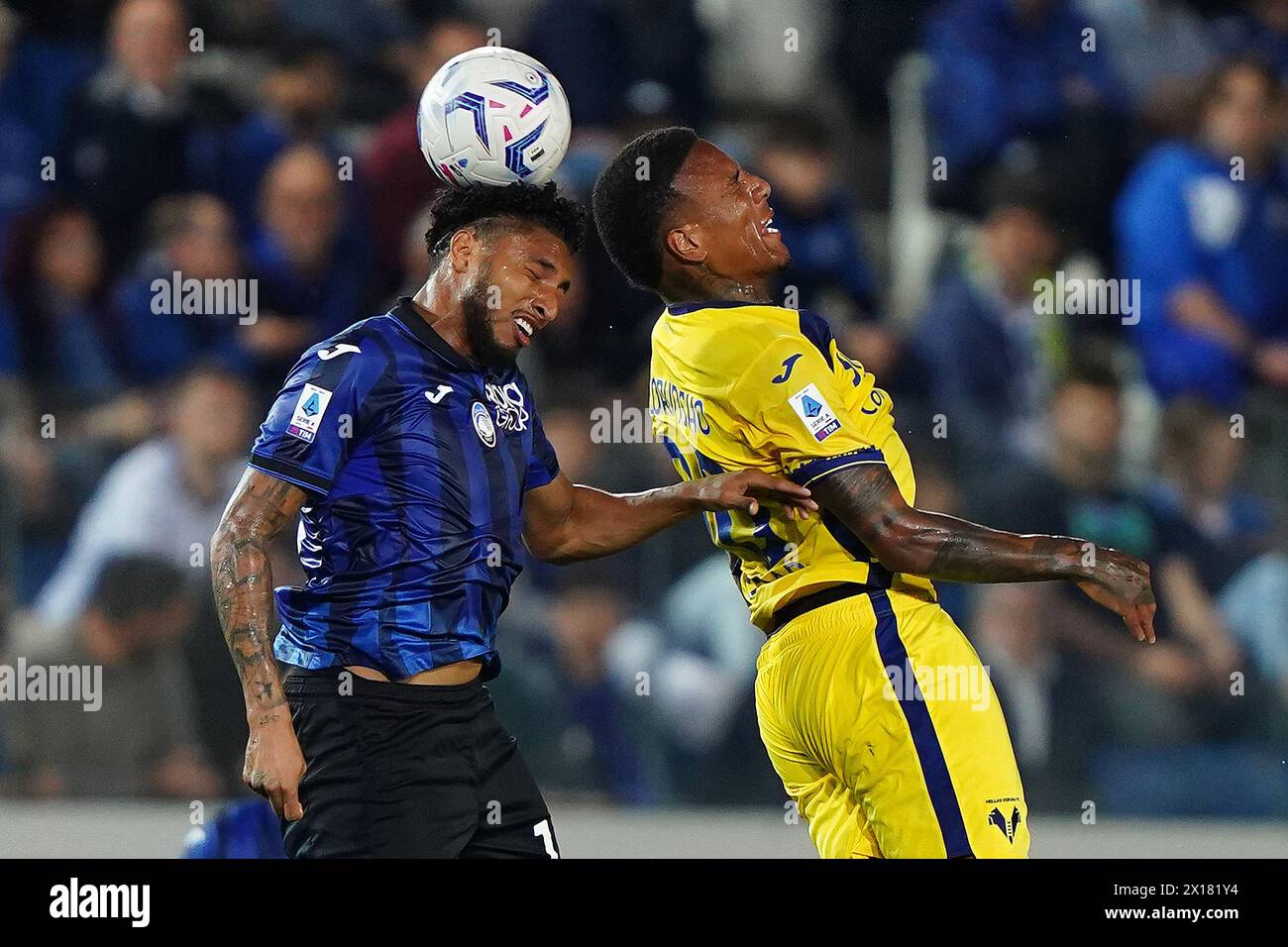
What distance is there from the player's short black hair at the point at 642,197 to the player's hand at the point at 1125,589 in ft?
4.28

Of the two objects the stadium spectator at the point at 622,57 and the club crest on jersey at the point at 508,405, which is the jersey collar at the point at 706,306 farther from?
the stadium spectator at the point at 622,57

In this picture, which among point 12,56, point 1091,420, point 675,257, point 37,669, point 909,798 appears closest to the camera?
point 909,798

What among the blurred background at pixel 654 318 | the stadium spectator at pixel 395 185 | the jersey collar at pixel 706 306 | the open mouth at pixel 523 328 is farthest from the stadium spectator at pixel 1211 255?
the open mouth at pixel 523 328

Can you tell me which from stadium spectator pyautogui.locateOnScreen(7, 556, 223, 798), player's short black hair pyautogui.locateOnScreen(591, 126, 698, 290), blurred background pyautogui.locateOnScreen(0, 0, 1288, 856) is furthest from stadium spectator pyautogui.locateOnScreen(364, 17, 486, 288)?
player's short black hair pyautogui.locateOnScreen(591, 126, 698, 290)

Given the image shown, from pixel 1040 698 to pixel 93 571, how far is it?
3.70 meters

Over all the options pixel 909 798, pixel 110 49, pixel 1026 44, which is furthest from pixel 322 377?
pixel 1026 44

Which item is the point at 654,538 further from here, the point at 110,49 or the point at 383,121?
the point at 110,49

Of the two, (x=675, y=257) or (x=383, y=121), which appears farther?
(x=383, y=121)

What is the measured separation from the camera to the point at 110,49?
7.61m

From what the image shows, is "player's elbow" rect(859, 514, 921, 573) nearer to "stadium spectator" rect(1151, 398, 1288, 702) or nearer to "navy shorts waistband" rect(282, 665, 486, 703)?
"navy shorts waistband" rect(282, 665, 486, 703)

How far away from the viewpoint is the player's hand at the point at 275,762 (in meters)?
3.60

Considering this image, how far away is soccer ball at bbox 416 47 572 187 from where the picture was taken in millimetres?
4258

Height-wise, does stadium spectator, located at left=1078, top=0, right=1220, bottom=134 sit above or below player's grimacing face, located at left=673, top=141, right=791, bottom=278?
above
